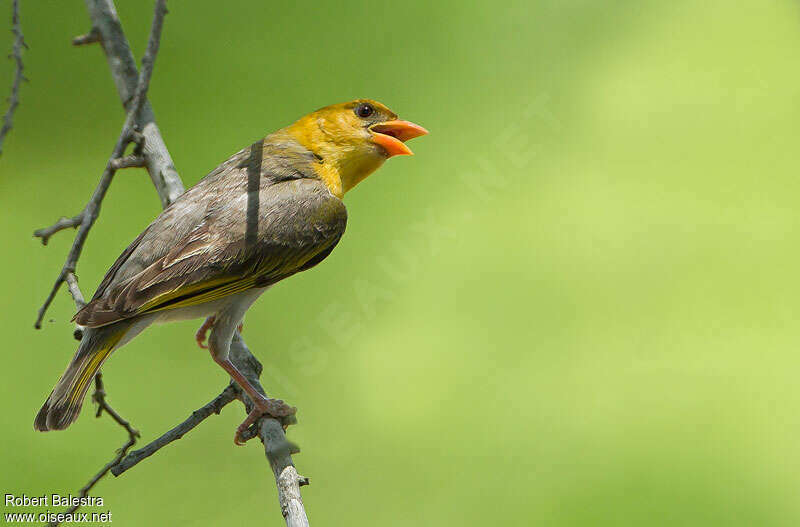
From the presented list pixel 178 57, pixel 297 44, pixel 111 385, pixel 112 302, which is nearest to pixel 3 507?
pixel 111 385

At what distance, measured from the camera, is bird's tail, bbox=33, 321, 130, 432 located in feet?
6.34

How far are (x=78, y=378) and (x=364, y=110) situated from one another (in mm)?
1221

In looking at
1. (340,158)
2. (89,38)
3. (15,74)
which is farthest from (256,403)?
(89,38)

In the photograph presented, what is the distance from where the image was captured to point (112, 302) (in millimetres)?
1950

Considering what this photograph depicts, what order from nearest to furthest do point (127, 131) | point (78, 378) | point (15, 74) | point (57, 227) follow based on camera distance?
point (127, 131) < point (15, 74) < point (78, 378) < point (57, 227)

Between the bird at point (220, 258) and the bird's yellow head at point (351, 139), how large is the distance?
0.05 m

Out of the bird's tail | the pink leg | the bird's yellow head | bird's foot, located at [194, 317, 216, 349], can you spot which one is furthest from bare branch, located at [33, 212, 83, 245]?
the bird's yellow head

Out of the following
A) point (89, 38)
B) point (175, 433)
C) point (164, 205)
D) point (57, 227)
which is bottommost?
point (175, 433)

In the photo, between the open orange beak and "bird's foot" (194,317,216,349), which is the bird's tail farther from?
the open orange beak

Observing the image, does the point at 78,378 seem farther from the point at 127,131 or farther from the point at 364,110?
the point at 364,110

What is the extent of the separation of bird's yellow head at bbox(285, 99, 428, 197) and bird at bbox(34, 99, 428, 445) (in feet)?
0.17

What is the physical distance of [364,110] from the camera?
2605 millimetres

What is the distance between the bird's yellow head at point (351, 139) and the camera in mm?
2520

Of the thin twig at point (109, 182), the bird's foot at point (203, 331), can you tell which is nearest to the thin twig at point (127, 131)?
the thin twig at point (109, 182)
